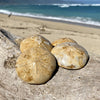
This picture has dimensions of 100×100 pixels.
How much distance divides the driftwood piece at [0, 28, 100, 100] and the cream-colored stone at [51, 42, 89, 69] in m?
0.10

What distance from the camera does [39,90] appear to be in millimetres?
2578

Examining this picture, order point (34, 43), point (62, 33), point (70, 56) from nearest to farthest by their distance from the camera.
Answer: point (70, 56) → point (34, 43) → point (62, 33)

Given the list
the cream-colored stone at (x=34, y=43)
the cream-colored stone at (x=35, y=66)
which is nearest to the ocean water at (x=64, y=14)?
the cream-colored stone at (x=34, y=43)

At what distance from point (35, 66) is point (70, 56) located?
631 mm

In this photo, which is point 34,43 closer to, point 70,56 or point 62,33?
point 70,56

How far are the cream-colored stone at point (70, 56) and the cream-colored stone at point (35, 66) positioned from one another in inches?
8.6

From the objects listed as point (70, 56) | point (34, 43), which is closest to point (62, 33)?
point (34, 43)

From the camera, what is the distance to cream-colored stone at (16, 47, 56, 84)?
8.34 feet

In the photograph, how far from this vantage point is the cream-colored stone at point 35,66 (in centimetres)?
254

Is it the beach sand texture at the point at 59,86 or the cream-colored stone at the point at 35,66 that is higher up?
the cream-colored stone at the point at 35,66

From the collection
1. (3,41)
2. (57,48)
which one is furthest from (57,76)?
(3,41)

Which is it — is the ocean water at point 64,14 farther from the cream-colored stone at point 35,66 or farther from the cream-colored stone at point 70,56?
the cream-colored stone at point 35,66

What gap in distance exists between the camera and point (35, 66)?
253cm

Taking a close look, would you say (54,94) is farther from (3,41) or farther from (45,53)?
(3,41)
